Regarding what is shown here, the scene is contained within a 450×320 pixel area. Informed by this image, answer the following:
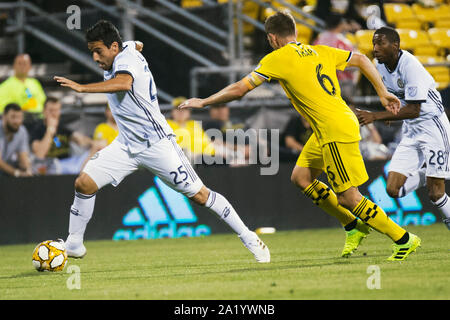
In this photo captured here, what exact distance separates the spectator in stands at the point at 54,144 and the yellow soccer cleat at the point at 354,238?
5.71m

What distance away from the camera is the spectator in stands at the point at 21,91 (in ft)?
47.9

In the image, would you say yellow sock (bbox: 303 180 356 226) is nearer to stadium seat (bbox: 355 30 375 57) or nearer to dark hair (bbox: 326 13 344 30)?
dark hair (bbox: 326 13 344 30)

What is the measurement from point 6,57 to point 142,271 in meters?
10.8

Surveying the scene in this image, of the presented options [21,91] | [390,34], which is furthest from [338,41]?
[390,34]

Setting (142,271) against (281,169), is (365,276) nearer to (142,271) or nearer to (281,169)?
(142,271)

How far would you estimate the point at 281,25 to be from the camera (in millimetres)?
8336

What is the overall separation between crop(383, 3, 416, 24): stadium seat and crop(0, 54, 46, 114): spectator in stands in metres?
8.67

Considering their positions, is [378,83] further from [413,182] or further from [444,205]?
[413,182]

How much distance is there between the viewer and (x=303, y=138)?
14.0 m

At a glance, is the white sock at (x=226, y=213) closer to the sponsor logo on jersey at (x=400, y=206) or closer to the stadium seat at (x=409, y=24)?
the sponsor logo on jersey at (x=400, y=206)

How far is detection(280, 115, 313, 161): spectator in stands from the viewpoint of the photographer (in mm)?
13823

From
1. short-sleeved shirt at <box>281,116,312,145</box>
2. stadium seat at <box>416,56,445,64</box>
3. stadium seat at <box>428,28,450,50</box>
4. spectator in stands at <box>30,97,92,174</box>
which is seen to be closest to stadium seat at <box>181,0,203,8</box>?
stadium seat at <box>416,56,445,64</box>
